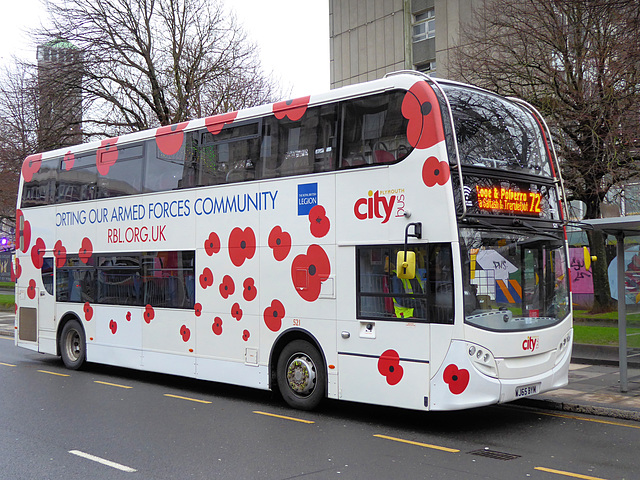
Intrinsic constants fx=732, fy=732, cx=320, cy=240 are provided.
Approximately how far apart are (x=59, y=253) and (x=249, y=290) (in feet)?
18.6

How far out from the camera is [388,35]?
4144cm

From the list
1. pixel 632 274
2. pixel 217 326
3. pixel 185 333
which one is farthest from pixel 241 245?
pixel 632 274

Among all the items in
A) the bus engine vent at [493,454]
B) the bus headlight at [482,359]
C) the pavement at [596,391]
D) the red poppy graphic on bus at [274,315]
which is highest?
the red poppy graphic on bus at [274,315]

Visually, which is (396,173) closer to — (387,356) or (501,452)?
(387,356)

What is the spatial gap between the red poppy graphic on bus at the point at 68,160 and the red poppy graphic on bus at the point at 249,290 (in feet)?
18.3

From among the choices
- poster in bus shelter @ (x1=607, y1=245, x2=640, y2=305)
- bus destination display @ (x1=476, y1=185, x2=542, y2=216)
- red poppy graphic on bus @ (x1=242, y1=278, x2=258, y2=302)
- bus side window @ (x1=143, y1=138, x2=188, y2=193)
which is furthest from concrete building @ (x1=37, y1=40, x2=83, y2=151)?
bus destination display @ (x1=476, y1=185, x2=542, y2=216)

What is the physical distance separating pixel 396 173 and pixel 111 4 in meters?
20.7

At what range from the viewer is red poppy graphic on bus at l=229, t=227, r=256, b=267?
426 inches

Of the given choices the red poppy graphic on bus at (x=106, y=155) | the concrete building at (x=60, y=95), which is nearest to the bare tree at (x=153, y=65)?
the concrete building at (x=60, y=95)

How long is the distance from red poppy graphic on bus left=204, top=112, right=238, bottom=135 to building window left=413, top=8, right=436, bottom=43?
30.3 m

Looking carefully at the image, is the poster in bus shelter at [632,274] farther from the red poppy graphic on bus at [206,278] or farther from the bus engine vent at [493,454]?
→ the red poppy graphic on bus at [206,278]

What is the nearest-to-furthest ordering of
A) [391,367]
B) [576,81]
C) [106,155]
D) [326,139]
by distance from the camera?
[391,367], [326,139], [106,155], [576,81]

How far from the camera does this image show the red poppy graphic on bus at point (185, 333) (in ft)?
38.8

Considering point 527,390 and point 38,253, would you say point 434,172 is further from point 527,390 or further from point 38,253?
point 38,253
